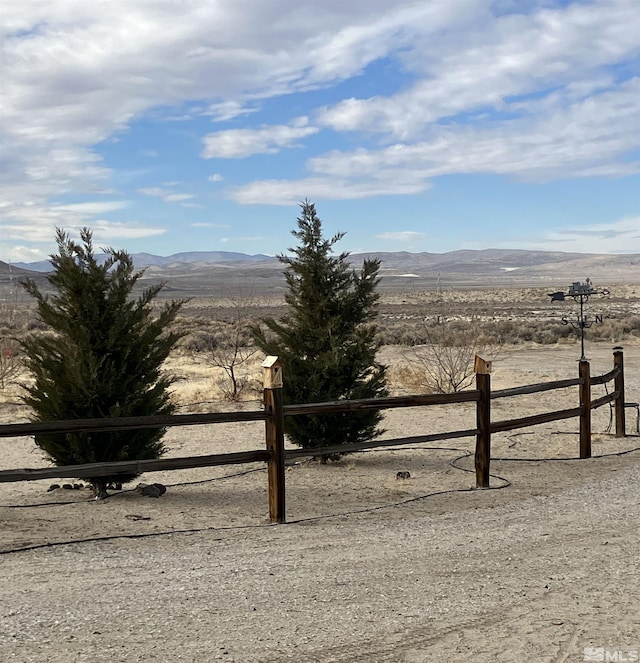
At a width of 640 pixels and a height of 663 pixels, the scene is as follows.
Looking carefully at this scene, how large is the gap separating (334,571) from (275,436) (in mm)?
1807

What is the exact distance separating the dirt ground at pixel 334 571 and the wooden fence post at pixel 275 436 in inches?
9.1

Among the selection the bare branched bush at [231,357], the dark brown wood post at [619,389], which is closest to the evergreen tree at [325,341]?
the bare branched bush at [231,357]

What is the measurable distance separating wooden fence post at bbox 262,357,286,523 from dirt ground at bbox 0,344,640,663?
0.23 meters

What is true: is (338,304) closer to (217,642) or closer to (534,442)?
(534,442)

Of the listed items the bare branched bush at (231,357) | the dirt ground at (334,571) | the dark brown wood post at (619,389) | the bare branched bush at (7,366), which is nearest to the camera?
the dirt ground at (334,571)

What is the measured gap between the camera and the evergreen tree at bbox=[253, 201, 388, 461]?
1120 centimetres

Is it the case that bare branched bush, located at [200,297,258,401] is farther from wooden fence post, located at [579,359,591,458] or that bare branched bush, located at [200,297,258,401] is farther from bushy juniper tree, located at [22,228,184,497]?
wooden fence post, located at [579,359,591,458]

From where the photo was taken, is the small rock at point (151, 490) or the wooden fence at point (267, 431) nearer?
the wooden fence at point (267, 431)

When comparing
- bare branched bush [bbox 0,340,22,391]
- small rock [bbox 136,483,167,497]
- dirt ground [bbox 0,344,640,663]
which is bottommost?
small rock [bbox 136,483,167,497]

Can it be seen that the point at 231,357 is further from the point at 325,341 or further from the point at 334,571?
the point at 334,571

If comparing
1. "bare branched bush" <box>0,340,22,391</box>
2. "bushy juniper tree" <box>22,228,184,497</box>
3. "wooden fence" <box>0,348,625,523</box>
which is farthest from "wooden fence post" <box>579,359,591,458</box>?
"bare branched bush" <box>0,340,22,391</box>

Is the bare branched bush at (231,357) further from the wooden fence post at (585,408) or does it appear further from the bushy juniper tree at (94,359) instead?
the wooden fence post at (585,408)

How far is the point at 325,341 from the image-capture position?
37.3 ft

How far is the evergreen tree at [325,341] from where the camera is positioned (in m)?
11.2
